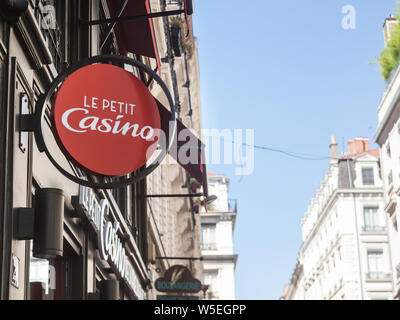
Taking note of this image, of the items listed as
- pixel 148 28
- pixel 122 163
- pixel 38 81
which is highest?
pixel 148 28

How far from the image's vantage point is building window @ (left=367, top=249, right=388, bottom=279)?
201ft

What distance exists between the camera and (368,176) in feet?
212

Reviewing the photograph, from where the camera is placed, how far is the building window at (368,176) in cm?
6444

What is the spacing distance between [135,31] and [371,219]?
172ft

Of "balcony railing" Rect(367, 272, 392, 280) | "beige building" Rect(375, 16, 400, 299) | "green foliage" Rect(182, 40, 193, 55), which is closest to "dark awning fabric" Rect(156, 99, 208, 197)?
"green foliage" Rect(182, 40, 193, 55)

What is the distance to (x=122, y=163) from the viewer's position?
26.2 ft

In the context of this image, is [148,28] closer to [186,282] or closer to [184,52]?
[186,282]

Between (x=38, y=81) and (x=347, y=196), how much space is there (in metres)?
57.1

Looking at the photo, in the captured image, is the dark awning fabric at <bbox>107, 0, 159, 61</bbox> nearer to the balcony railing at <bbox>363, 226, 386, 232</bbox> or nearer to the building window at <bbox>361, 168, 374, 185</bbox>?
the balcony railing at <bbox>363, 226, 386, 232</bbox>

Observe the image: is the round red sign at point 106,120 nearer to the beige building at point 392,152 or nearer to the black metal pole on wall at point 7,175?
the black metal pole on wall at point 7,175

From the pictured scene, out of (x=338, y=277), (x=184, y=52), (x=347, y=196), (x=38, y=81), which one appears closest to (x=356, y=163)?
(x=347, y=196)

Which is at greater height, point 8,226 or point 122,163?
point 122,163

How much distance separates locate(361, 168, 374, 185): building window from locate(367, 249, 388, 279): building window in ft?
17.1
